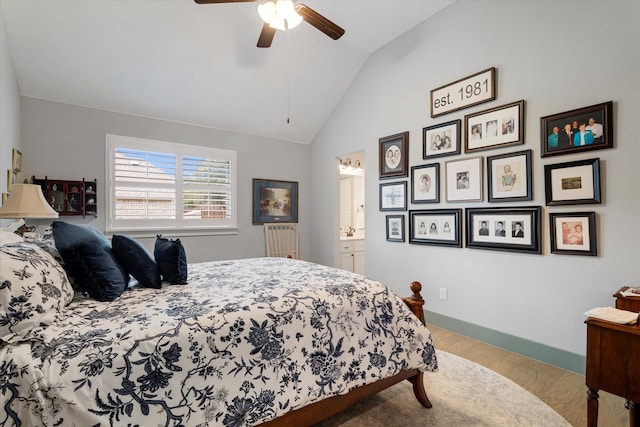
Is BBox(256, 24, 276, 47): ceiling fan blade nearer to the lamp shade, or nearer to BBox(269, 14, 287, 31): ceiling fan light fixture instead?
BBox(269, 14, 287, 31): ceiling fan light fixture

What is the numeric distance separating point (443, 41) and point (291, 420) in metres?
3.51

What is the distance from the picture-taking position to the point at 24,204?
2.12m

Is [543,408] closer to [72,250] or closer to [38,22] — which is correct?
→ [72,250]

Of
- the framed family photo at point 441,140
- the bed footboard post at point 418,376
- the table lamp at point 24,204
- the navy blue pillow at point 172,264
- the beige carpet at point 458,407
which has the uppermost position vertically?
the framed family photo at point 441,140

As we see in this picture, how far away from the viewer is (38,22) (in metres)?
2.62

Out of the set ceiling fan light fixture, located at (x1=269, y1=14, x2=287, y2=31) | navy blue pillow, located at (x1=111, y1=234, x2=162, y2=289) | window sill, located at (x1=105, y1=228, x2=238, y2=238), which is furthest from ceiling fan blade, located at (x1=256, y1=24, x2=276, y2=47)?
window sill, located at (x1=105, y1=228, x2=238, y2=238)

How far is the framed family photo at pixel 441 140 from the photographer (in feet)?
9.76

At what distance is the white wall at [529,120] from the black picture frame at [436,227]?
96 millimetres

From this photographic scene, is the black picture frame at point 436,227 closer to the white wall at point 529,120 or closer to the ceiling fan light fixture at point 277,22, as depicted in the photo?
the white wall at point 529,120

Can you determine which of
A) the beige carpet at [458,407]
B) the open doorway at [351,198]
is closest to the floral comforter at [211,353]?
the beige carpet at [458,407]

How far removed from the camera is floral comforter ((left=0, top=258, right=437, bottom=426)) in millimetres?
928

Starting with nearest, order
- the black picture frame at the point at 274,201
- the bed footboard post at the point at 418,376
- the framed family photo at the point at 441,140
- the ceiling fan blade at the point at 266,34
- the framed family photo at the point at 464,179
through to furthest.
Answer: the bed footboard post at the point at 418,376 → the ceiling fan blade at the point at 266,34 → the framed family photo at the point at 464,179 → the framed family photo at the point at 441,140 → the black picture frame at the point at 274,201

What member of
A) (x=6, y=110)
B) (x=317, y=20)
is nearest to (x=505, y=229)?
(x=317, y=20)

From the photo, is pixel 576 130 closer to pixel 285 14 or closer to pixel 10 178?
pixel 285 14
